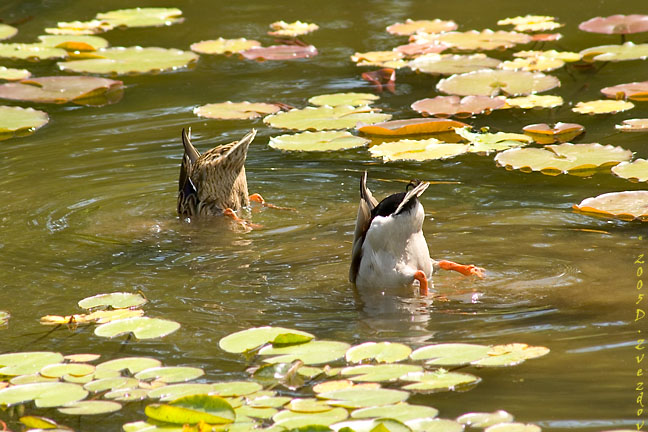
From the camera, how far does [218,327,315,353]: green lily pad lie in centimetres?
369

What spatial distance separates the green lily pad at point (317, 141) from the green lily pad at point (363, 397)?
3.68m

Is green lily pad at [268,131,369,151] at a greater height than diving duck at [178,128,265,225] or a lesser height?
greater

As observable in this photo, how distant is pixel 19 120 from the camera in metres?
7.62

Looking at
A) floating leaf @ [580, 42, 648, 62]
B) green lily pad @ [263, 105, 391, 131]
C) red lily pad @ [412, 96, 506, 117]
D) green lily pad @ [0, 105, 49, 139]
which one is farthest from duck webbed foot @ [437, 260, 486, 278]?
floating leaf @ [580, 42, 648, 62]

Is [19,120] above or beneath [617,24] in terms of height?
beneath

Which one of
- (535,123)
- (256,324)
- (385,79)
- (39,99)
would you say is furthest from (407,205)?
(39,99)

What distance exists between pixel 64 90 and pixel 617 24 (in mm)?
5080

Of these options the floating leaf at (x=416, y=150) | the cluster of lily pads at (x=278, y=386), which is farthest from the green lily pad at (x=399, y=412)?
the floating leaf at (x=416, y=150)

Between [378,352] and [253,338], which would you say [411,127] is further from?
[378,352]

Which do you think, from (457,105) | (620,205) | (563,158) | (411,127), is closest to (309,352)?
(620,205)

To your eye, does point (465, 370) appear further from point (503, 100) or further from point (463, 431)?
point (503, 100)

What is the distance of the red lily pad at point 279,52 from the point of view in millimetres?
9180

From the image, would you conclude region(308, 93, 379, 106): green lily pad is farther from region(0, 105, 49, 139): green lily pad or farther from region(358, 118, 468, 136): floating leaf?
region(0, 105, 49, 139): green lily pad

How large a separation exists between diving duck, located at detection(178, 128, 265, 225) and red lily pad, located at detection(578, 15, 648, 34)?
4411 mm
